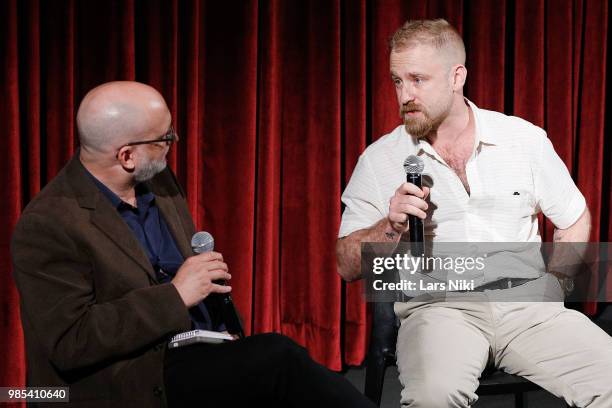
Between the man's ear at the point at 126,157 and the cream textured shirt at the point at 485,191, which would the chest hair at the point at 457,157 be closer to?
the cream textured shirt at the point at 485,191

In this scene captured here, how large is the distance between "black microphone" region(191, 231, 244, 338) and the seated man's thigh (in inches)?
18.2

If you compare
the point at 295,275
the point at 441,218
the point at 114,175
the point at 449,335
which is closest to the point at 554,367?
the point at 449,335

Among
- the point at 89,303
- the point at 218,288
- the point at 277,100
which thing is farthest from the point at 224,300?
the point at 277,100

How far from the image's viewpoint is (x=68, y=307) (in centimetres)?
163

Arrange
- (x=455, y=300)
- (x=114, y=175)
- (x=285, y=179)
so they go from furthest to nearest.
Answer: (x=285, y=179) → (x=455, y=300) → (x=114, y=175)

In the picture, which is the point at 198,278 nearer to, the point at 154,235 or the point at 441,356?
the point at 154,235

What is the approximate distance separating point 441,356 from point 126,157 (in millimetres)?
968

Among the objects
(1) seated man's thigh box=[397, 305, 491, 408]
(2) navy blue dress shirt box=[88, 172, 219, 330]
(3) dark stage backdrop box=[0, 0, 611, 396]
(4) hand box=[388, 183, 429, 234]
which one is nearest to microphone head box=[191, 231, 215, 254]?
(2) navy blue dress shirt box=[88, 172, 219, 330]

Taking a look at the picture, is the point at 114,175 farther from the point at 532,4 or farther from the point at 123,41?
the point at 532,4

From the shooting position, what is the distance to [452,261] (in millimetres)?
2266

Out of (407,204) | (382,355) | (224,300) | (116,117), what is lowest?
(382,355)

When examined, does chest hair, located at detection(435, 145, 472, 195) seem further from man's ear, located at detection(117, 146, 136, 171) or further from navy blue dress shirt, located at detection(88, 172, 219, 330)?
man's ear, located at detection(117, 146, 136, 171)

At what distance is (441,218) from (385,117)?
136cm

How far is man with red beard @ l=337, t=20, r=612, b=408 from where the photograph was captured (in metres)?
2.14
